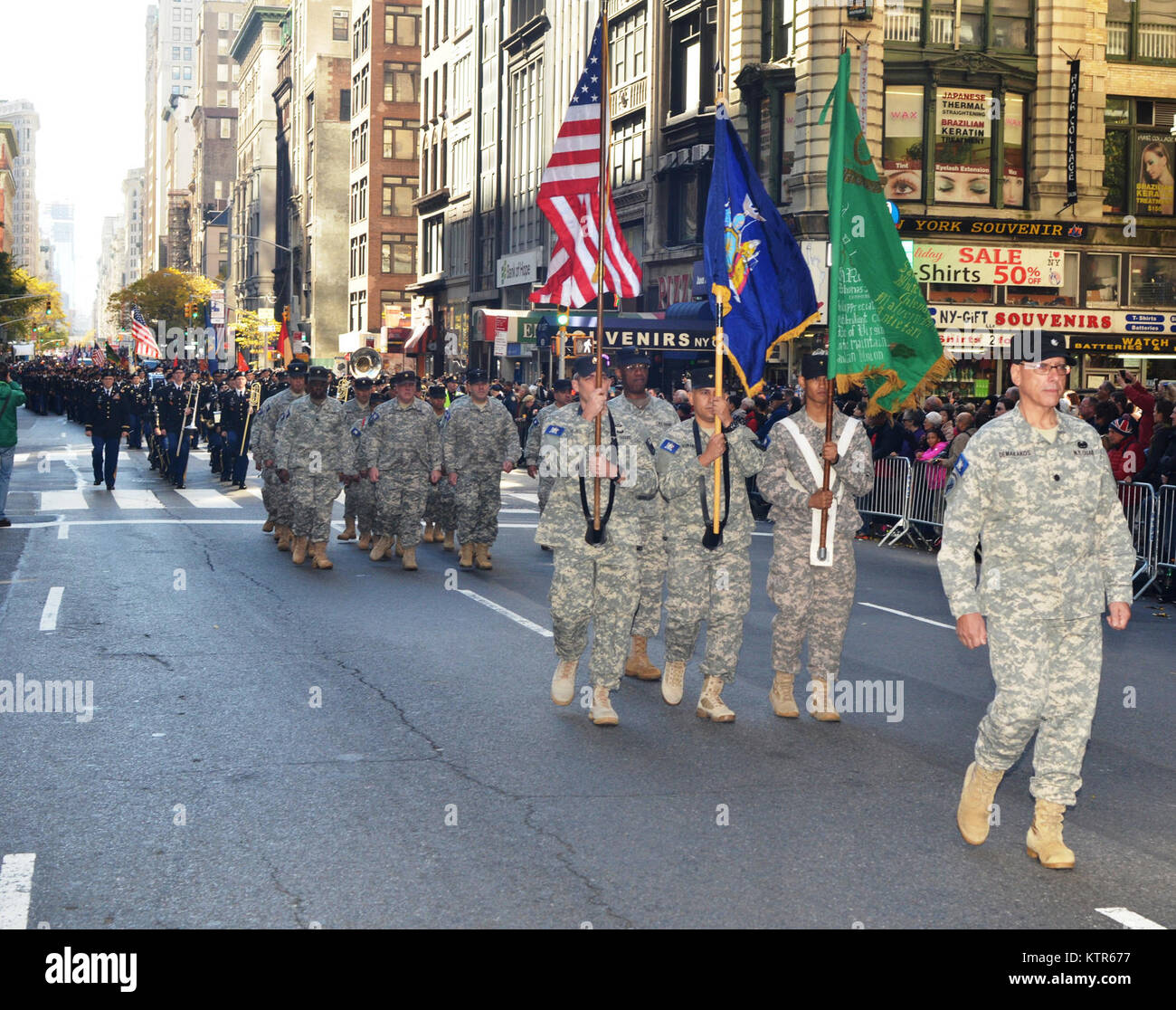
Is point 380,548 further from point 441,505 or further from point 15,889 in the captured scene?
point 15,889

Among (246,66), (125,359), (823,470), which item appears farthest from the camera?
(246,66)

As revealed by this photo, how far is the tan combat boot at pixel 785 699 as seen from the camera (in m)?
8.42

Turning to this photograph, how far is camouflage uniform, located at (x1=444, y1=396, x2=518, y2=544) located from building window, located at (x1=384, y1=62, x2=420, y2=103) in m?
73.5

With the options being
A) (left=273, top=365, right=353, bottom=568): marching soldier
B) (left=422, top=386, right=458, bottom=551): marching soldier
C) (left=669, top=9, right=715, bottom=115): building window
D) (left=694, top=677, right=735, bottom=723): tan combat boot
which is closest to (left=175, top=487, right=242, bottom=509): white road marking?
(left=422, top=386, right=458, bottom=551): marching soldier

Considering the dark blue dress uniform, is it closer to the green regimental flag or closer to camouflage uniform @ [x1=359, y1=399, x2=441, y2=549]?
camouflage uniform @ [x1=359, y1=399, x2=441, y2=549]

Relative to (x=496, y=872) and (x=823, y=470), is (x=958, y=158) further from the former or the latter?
(x=496, y=872)

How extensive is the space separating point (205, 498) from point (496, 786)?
17502 millimetres

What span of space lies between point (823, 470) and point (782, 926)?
359 centimetres

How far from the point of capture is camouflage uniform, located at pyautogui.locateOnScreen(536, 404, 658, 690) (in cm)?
818

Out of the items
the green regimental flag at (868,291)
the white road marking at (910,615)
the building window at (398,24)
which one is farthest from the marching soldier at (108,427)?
the building window at (398,24)

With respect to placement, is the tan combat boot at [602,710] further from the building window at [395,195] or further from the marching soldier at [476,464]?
the building window at [395,195]

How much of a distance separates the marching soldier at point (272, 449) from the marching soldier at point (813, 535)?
8580mm
